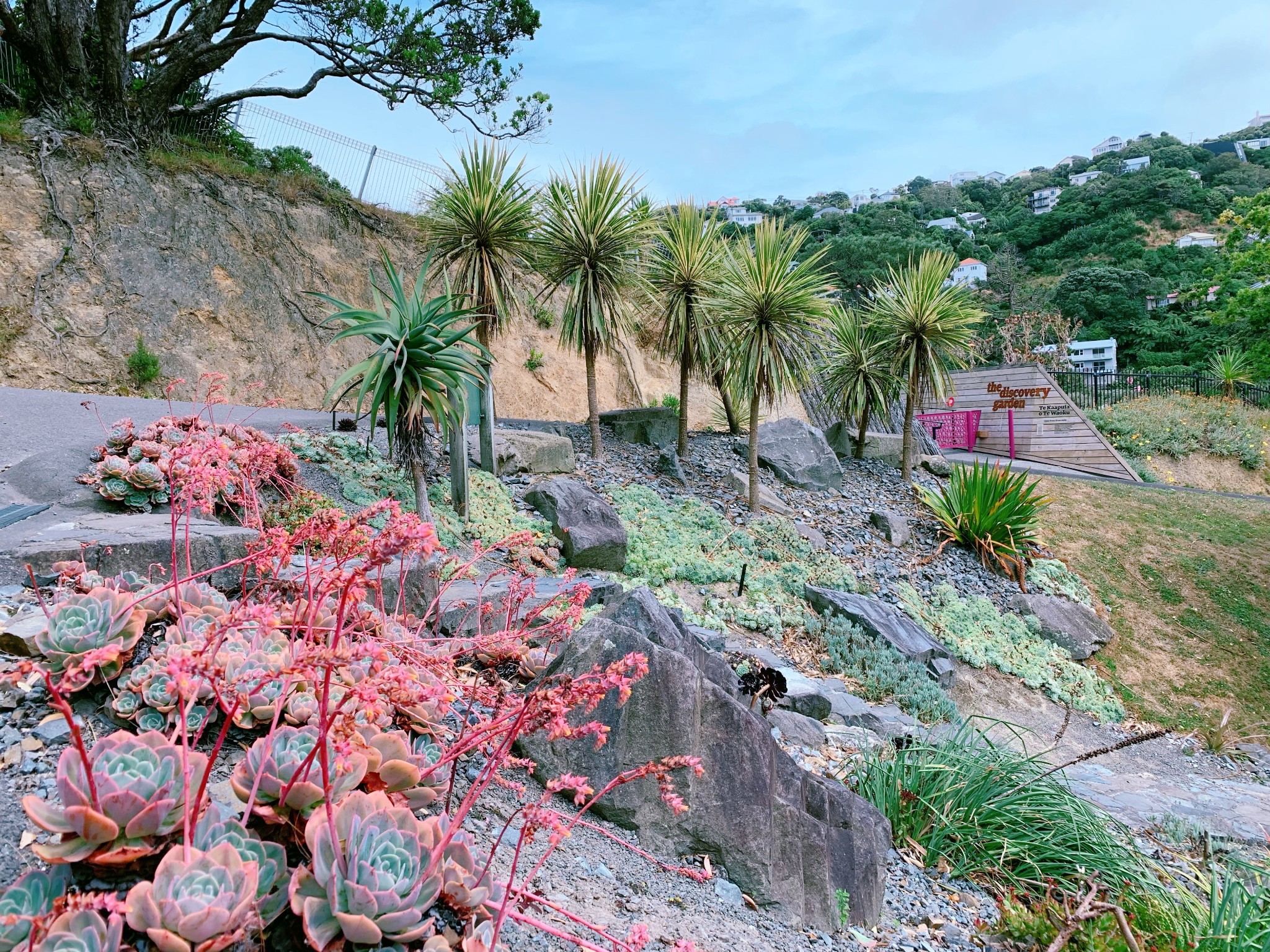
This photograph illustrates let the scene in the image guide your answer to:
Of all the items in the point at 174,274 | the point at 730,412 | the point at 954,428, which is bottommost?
the point at 954,428

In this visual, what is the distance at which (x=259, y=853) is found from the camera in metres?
1.34

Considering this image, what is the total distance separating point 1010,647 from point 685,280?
6.16m

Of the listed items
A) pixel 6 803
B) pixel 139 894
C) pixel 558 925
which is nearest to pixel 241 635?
pixel 6 803

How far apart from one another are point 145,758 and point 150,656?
0.66 metres

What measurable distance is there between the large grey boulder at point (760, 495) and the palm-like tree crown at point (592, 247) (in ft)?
8.70

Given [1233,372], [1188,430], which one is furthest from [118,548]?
[1233,372]

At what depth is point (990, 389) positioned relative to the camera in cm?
1791

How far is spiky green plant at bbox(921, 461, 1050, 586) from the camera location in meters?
9.63

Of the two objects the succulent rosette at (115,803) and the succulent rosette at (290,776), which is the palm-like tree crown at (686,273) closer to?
the succulent rosette at (290,776)

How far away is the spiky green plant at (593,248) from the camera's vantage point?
30.0ft

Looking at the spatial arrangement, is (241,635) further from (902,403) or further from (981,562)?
(902,403)

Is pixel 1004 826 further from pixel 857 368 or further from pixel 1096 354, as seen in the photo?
pixel 1096 354

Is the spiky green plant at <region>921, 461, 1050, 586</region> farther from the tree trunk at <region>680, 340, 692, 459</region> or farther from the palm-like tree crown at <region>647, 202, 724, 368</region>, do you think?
the palm-like tree crown at <region>647, 202, 724, 368</region>

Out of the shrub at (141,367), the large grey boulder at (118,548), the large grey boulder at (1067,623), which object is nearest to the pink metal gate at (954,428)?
the large grey boulder at (1067,623)
